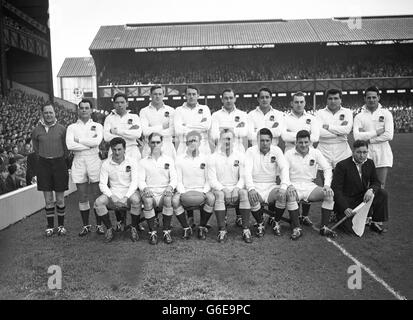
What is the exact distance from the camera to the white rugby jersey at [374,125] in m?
5.60

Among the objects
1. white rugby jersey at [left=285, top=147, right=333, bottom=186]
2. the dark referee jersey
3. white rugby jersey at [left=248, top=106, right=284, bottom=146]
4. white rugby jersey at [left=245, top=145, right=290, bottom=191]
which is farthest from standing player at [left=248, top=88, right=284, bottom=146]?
the dark referee jersey

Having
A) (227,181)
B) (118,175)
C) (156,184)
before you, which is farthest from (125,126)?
(227,181)

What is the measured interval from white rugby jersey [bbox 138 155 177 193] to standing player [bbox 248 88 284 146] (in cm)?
146

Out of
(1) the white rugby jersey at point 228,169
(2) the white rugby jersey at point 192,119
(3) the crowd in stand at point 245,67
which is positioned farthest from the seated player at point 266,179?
(3) the crowd in stand at point 245,67

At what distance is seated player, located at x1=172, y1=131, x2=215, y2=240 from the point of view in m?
5.09

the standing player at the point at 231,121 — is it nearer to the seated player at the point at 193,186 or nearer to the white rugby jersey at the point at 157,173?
the seated player at the point at 193,186

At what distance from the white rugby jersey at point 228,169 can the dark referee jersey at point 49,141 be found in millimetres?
2139

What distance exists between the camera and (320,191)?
5.23 meters

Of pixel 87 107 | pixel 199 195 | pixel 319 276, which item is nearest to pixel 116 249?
pixel 199 195

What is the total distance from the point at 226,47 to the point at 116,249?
24.3m

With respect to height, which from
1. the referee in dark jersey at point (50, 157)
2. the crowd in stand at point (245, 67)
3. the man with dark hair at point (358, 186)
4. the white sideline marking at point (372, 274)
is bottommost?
the white sideline marking at point (372, 274)

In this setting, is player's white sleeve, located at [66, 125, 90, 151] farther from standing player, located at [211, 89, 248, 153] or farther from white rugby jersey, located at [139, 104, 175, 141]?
standing player, located at [211, 89, 248, 153]

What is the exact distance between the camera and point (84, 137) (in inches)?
216

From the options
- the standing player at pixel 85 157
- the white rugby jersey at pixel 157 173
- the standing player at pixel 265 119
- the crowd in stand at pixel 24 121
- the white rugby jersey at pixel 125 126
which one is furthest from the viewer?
the crowd in stand at pixel 24 121
